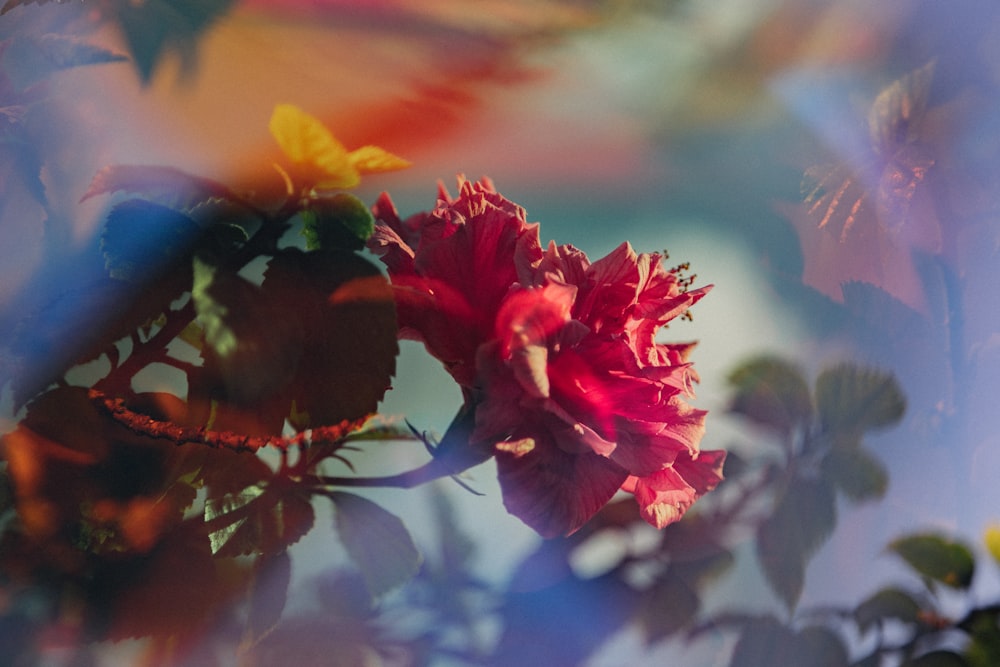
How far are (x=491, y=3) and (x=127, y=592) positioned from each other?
20cm

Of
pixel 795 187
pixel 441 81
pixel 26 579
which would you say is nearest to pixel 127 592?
pixel 26 579

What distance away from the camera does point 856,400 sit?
12.0 inches

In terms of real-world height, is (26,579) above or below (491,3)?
below

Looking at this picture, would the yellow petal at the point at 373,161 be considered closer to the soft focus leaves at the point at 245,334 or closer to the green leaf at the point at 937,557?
the soft focus leaves at the point at 245,334

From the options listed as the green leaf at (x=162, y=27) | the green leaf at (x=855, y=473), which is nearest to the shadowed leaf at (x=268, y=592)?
the green leaf at (x=162, y=27)

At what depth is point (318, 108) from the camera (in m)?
0.18

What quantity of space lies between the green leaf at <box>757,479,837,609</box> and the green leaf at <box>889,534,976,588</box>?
0.04 meters

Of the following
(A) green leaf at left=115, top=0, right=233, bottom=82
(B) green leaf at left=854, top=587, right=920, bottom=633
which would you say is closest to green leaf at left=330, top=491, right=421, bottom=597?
(A) green leaf at left=115, top=0, right=233, bottom=82

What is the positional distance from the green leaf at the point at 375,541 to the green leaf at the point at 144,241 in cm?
6

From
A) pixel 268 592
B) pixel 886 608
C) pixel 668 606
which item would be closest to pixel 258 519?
pixel 268 592

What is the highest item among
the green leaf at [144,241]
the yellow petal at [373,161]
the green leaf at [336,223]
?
the yellow petal at [373,161]

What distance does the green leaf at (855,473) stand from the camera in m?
0.30

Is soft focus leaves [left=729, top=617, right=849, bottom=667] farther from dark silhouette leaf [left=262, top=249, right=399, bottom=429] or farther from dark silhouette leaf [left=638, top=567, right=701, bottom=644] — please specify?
dark silhouette leaf [left=262, top=249, right=399, bottom=429]

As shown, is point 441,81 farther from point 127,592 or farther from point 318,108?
point 127,592
